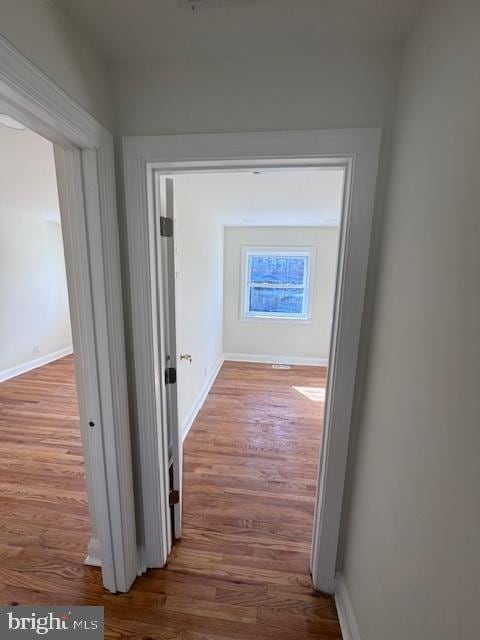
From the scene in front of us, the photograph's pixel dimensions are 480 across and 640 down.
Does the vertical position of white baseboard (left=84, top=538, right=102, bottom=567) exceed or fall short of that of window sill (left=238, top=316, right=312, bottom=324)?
it falls short

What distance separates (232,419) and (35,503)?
69.3 inches

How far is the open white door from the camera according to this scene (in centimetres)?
127

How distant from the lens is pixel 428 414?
712mm

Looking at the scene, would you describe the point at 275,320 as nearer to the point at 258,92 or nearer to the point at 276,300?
the point at 276,300

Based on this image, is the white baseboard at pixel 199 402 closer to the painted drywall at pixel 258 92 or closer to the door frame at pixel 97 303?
the door frame at pixel 97 303

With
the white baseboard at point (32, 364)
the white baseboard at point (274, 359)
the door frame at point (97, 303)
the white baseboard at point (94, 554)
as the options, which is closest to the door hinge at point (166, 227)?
the door frame at point (97, 303)

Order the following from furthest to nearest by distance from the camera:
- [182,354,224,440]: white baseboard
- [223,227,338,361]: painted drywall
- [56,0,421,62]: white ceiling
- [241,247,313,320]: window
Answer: [241,247,313,320]: window < [223,227,338,361]: painted drywall < [182,354,224,440]: white baseboard < [56,0,421,62]: white ceiling

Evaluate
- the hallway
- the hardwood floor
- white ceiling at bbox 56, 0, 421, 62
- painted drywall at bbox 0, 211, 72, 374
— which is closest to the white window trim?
the hallway

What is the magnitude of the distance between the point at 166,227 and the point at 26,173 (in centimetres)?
187

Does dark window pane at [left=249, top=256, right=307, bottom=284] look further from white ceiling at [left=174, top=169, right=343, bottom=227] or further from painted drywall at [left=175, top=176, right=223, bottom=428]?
white ceiling at [left=174, top=169, right=343, bottom=227]

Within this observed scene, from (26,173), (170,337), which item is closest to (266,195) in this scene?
(170,337)

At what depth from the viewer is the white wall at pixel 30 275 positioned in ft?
10.3

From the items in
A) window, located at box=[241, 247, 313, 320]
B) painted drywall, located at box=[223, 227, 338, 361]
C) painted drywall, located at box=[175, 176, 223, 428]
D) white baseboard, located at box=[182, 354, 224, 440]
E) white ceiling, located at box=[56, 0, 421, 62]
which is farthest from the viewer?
window, located at box=[241, 247, 313, 320]

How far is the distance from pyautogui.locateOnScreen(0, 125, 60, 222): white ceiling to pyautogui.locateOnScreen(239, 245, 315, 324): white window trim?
2.83m
